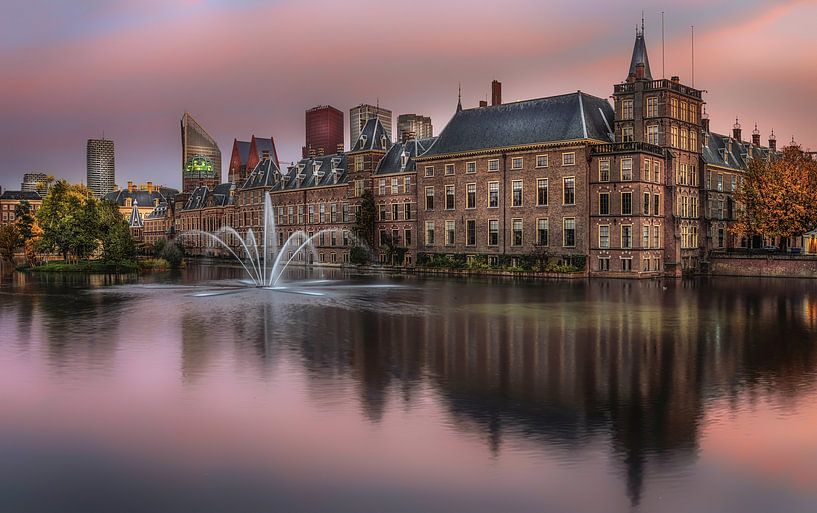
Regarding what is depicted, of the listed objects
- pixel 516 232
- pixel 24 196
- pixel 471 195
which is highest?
pixel 24 196

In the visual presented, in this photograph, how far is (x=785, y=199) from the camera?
6331 cm

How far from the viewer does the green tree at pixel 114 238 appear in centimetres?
7462

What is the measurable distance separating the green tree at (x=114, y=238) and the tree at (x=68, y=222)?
2.94ft

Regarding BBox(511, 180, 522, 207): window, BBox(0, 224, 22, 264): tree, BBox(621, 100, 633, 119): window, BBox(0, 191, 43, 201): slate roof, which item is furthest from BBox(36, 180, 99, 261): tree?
BBox(0, 191, 43, 201): slate roof

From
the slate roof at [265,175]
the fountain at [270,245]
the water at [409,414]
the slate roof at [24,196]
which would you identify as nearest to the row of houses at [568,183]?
the fountain at [270,245]

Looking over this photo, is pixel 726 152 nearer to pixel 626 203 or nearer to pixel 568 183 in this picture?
pixel 626 203

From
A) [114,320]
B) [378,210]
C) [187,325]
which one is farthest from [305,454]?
[378,210]

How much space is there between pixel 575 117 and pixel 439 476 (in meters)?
58.3

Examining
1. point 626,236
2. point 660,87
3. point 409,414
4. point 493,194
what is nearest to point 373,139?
point 493,194

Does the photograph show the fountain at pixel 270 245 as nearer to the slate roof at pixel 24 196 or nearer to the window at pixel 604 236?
the window at pixel 604 236

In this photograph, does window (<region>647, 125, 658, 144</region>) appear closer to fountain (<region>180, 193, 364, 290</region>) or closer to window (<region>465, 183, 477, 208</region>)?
window (<region>465, 183, 477, 208</region>)

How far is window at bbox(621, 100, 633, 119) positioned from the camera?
2525 inches

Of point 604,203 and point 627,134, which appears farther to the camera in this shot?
point 627,134

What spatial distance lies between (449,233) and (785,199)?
107 ft
